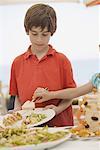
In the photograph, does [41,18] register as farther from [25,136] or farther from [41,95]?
[25,136]

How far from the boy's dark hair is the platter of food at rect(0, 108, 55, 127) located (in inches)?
13.4

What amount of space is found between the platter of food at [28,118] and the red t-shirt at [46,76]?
0.10 metres

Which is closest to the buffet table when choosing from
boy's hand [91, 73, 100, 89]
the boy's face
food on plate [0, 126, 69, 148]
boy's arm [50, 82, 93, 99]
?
food on plate [0, 126, 69, 148]

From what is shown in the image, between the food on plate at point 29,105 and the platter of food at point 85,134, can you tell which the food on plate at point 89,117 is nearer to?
the platter of food at point 85,134

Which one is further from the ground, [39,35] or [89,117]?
[39,35]

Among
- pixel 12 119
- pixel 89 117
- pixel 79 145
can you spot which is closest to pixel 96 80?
pixel 89 117

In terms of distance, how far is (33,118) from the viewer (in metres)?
Result: 1.45

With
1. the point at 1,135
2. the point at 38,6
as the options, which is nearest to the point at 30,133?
the point at 1,135

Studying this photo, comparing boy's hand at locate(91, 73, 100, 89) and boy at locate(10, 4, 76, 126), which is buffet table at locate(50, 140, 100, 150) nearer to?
boy's hand at locate(91, 73, 100, 89)

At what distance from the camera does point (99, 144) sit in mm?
1184

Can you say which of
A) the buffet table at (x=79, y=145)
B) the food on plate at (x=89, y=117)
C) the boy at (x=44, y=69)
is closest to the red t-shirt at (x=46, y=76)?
the boy at (x=44, y=69)

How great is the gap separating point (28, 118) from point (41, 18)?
0.41 m

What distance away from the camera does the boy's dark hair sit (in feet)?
5.05

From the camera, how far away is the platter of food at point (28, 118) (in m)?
1.43
